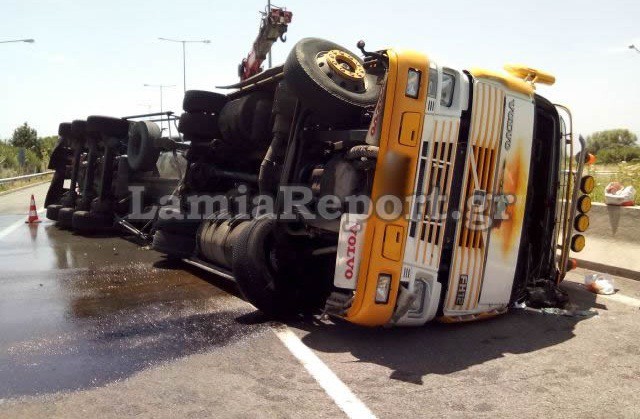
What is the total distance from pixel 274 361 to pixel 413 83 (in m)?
2.11

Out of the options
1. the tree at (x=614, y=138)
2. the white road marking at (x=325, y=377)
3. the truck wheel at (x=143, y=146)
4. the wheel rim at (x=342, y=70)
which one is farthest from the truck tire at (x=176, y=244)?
the tree at (x=614, y=138)

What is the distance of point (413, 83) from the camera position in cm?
403

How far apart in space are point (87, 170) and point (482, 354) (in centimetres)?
857

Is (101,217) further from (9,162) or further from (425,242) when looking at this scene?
(9,162)

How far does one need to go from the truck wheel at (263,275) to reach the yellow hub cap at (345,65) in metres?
1.34

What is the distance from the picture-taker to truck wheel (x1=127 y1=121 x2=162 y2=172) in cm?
859

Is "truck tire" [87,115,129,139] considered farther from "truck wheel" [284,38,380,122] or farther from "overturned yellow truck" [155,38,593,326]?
"truck wheel" [284,38,380,122]

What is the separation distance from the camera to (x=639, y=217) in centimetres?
672

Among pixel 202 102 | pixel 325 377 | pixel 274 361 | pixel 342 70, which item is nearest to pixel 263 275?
pixel 274 361

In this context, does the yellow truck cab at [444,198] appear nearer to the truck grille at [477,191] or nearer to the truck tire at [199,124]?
the truck grille at [477,191]

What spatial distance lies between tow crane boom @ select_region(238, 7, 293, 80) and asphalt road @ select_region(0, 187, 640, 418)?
37.5 feet

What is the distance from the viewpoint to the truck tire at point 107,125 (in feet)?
33.3

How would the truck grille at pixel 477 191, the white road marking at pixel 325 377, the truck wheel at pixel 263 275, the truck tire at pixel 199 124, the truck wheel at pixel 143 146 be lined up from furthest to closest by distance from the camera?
the truck wheel at pixel 143 146 < the truck tire at pixel 199 124 < the truck wheel at pixel 263 275 < the truck grille at pixel 477 191 < the white road marking at pixel 325 377

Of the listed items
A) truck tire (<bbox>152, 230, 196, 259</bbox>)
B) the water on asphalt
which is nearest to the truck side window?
the water on asphalt
